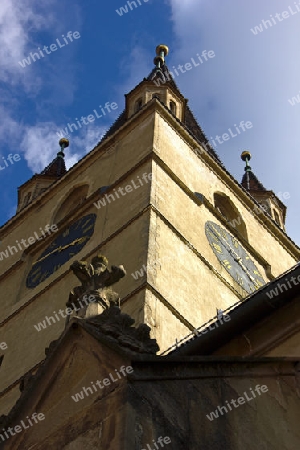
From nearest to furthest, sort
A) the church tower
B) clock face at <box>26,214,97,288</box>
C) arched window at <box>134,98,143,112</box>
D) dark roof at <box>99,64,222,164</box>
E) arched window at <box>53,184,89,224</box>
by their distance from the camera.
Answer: the church tower < clock face at <box>26,214,97,288</box> < arched window at <box>53,184,89,224</box> < arched window at <box>134,98,143,112</box> < dark roof at <box>99,64,222,164</box>

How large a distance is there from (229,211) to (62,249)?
15.6ft

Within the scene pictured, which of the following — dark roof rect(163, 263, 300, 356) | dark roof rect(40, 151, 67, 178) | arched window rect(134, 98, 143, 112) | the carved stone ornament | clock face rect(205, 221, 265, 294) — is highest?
dark roof rect(40, 151, 67, 178)

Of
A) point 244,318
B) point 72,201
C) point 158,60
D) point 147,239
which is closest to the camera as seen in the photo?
point 244,318

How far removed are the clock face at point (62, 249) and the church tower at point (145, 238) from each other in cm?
3

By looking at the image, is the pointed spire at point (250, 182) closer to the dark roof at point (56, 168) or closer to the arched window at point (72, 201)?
the dark roof at point (56, 168)

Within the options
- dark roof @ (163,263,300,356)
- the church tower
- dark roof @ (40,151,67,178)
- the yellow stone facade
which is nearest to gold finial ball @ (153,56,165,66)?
the church tower

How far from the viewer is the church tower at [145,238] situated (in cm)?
1259

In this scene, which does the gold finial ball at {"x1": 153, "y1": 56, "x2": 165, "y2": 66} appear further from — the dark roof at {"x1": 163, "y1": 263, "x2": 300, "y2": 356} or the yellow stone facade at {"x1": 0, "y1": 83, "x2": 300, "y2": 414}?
the dark roof at {"x1": 163, "y1": 263, "x2": 300, "y2": 356}

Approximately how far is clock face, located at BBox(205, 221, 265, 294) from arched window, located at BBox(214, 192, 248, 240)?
132 cm

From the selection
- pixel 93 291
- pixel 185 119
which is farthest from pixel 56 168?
pixel 93 291

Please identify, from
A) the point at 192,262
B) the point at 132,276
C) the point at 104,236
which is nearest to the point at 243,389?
the point at 132,276

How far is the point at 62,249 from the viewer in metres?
16.3

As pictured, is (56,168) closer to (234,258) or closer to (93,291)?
(234,258)

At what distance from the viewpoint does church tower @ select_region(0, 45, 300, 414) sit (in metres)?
12.6
